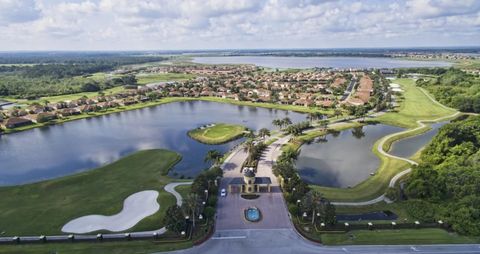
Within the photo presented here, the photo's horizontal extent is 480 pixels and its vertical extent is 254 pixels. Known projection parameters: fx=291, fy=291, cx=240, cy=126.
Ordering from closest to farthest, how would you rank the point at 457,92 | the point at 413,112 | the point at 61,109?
the point at 413,112, the point at 61,109, the point at 457,92

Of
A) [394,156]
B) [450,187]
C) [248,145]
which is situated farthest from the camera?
[394,156]

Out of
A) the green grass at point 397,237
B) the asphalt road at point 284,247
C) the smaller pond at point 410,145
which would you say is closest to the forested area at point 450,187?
the green grass at point 397,237

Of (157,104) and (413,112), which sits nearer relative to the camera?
(413,112)

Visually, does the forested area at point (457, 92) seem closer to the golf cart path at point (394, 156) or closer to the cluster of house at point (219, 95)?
the golf cart path at point (394, 156)

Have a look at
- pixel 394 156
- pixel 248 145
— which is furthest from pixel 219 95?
pixel 394 156

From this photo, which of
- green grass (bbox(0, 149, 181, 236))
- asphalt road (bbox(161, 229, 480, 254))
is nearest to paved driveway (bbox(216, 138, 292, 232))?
asphalt road (bbox(161, 229, 480, 254))

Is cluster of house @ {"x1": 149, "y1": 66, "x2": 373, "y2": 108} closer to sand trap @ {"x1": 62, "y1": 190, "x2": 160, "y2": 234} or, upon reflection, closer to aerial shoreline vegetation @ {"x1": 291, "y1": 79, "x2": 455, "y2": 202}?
aerial shoreline vegetation @ {"x1": 291, "y1": 79, "x2": 455, "y2": 202}

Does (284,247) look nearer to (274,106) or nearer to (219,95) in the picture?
(274,106)

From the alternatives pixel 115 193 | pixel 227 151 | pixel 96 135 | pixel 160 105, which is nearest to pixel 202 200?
pixel 115 193
